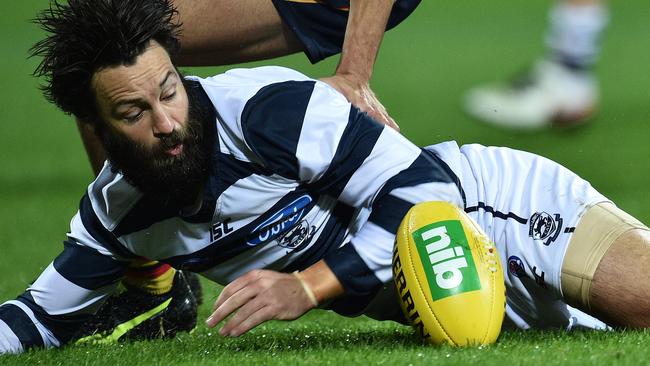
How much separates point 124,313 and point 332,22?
4.81ft

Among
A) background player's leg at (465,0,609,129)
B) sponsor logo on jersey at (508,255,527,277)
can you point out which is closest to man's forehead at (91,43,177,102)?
sponsor logo on jersey at (508,255,527,277)

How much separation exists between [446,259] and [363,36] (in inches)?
49.4

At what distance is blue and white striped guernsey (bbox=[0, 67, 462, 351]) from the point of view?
417 centimetres

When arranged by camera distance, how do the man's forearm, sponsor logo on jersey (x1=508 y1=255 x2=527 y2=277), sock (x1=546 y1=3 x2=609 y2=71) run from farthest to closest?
sock (x1=546 y1=3 x2=609 y2=71)
the man's forearm
sponsor logo on jersey (x1=508 y1=255 x2=527 y2=277)

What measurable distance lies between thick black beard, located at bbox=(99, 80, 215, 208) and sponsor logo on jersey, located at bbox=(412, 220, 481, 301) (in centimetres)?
77

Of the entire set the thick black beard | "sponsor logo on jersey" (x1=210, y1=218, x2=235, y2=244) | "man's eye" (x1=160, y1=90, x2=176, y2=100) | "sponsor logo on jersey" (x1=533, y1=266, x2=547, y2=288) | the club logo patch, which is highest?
"man's eye" (x1=160, y1=90, x2=176, y2=100)

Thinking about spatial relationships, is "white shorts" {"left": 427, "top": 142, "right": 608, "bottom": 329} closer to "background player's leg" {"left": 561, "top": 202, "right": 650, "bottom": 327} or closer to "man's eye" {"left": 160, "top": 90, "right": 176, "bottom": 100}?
"background player's leg" {"left": 561, "top": 202, "right": 650, "bottom": 327}

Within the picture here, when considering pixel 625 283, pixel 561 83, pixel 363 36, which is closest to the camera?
pixel 625 283

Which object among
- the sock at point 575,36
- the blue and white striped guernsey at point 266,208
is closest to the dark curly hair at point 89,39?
the blue and white striped guernsey at point 266,208

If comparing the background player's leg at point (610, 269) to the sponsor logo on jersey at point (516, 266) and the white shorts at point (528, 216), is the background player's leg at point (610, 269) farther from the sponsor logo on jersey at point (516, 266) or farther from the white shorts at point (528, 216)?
the sponsor logo on jersey at point (516, 266)

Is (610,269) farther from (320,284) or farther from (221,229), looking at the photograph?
(221,229)

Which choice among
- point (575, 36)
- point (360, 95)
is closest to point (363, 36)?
point (360, 95)

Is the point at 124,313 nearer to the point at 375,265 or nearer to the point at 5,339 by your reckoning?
the point at 5,339

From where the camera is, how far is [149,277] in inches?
207
